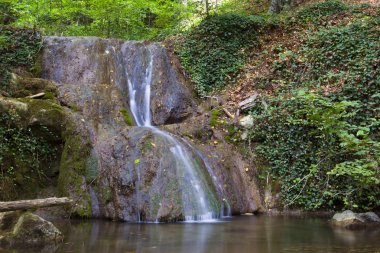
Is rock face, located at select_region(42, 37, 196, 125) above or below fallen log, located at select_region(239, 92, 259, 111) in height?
above

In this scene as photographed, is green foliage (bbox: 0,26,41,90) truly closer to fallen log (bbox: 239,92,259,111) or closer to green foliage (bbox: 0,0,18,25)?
green foliage (bbox: 0,0,18,25)

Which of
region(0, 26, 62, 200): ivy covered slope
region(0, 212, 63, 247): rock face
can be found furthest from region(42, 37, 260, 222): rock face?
region(0, 212, 63, 247): rock face

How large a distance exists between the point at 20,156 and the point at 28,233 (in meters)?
3.26

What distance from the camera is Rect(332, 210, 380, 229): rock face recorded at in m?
7.30

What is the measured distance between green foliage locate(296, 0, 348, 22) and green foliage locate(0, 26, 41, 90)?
9.36 m

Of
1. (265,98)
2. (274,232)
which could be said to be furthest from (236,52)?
(274,232)

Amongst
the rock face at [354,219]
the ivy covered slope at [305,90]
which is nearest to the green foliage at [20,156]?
the ivy covered slope at [305,90]

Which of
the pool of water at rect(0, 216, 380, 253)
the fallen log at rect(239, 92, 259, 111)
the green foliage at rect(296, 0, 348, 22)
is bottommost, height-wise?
the pool of water at rect(0, 216, 380, 253)

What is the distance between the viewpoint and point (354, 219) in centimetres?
740

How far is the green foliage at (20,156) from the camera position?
8.44 m

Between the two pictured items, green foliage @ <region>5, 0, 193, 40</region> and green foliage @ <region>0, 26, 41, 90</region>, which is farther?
green foliage @ <region>5, 0, 193, 40</region>

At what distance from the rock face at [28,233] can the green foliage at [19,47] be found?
21.3 ft

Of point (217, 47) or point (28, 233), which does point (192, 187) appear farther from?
point (217, 47)

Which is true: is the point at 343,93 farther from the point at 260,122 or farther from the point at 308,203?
the point at 308,203
